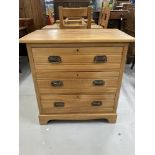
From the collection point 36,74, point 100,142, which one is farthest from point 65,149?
point 36,74

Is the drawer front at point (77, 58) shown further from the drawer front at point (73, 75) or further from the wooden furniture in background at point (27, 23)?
the wooden furniture in background at point (27, 23)

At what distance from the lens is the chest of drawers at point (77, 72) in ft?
4.16

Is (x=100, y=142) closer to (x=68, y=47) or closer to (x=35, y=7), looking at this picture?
(x=68, y=47)

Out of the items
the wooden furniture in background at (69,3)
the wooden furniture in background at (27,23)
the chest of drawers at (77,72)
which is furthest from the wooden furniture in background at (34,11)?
the chest of drawers at (77,72)

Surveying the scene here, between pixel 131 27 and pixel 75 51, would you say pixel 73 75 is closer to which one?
pixel 75 51

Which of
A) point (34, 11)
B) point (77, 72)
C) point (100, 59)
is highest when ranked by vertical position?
point (34, 11)

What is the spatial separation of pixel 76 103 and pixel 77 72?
1.06ft

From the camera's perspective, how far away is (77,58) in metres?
1.31

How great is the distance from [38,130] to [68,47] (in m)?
0.84

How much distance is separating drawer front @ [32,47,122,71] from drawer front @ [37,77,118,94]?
115 millimetres

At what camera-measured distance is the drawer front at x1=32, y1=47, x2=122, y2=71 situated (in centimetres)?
129

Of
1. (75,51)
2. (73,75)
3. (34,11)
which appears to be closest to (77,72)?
(73,75)

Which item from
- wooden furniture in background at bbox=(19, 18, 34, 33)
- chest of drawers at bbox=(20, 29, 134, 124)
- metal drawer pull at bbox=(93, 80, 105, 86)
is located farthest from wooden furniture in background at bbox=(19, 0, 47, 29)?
metal drawer pull at bbox=(93, 80, 105, 86)

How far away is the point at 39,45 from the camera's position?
4.15 ft
